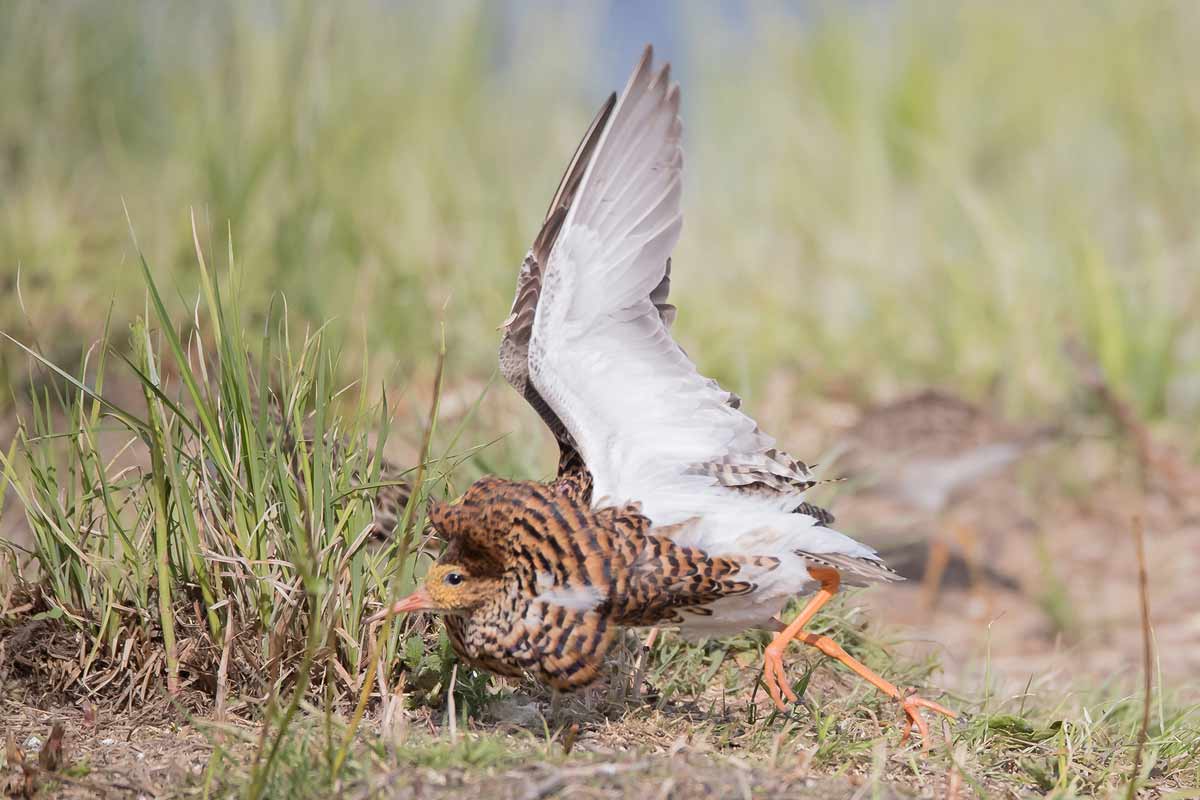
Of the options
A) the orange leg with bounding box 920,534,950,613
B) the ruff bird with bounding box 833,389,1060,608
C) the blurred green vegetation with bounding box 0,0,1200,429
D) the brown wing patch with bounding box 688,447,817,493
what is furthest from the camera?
the blurred green vegetation with bounding box 0,0,1200,429

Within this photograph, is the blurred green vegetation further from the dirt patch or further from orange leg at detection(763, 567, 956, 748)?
orange leg at detection(763, 567, 956, 748)

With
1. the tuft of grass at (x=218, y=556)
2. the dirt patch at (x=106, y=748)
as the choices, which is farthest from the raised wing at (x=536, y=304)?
the dirt patch at (x=106, y=748)

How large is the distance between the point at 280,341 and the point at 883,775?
1684 millimetres

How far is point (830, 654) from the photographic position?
284 centimetres

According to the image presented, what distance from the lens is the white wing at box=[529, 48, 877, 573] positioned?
2.71m

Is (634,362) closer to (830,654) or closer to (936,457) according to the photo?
(830,654)

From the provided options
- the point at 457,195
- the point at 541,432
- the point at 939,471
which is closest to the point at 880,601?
the point at 939,471

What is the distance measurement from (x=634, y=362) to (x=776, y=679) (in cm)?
77

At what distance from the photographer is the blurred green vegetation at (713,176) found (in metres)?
5.79

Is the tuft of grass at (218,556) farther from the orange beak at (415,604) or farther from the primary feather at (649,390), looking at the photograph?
the primary feather at (649,390)

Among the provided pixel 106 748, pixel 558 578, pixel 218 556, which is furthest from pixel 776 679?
pixel 106 748

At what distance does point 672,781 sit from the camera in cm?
213

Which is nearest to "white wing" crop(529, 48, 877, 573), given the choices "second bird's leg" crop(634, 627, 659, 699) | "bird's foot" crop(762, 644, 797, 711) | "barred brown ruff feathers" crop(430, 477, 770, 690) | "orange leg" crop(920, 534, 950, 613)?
"barred brown ruff feathers" crop(430, 477, 770, 690)

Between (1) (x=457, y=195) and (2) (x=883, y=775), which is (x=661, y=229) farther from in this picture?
(1) (x=457, y=195)
